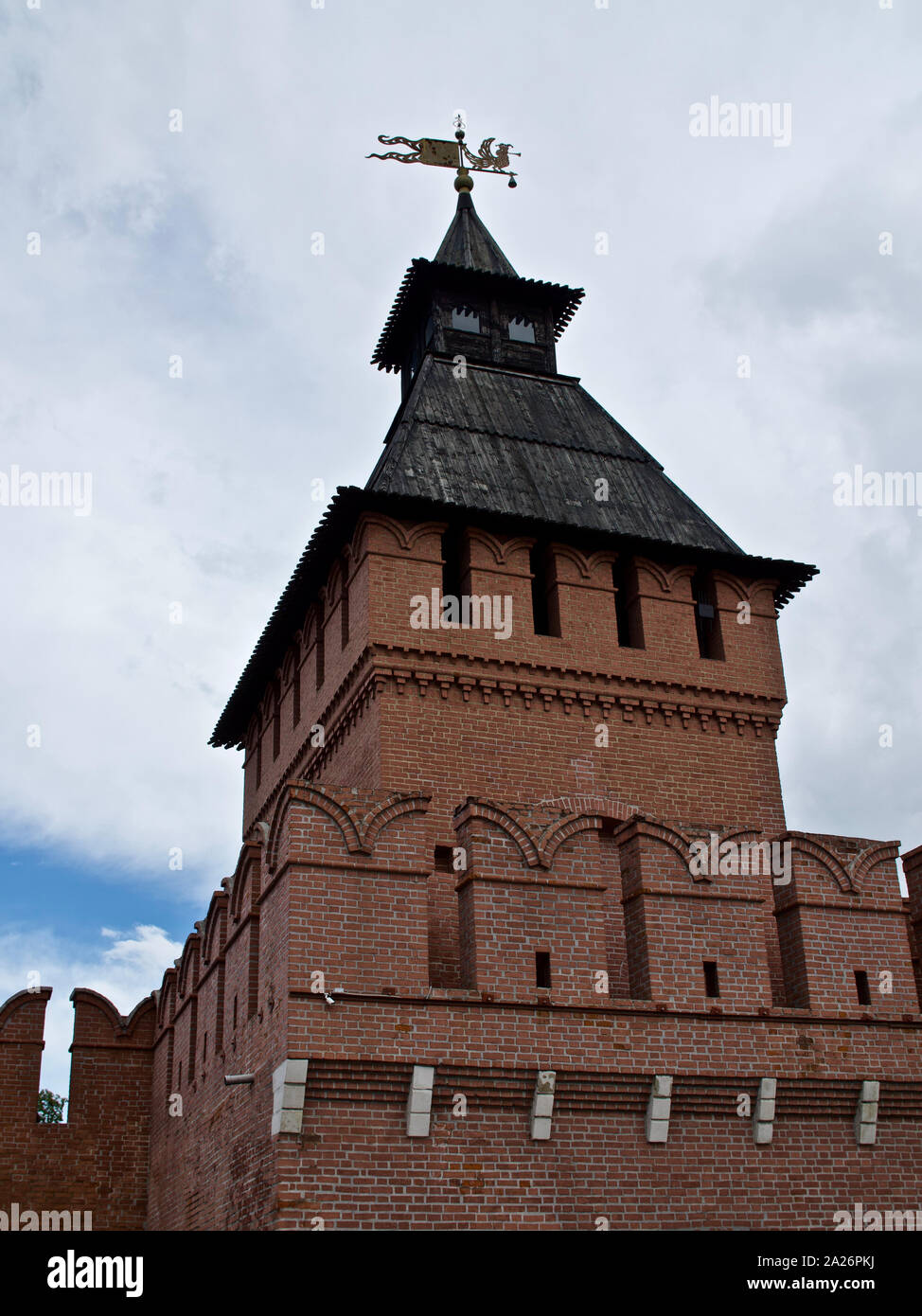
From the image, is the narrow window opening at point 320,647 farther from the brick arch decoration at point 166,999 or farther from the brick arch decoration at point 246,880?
the brick arch decoration at point 246,880

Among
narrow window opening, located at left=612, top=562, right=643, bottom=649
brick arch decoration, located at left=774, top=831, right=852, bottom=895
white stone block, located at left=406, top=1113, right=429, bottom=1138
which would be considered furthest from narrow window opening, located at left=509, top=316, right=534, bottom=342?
white stone block, located at left=406, top=1113, right=429, bottom=1138

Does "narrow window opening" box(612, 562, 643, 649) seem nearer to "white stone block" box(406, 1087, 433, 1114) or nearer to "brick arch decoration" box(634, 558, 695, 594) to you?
"brick arch decoration" box(634, 558, 695, 594)

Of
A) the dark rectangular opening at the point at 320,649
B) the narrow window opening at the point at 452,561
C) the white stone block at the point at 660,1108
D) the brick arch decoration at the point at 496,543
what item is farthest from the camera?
the dark rectangular opening at the point at 320,649

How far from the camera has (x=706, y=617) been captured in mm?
17312

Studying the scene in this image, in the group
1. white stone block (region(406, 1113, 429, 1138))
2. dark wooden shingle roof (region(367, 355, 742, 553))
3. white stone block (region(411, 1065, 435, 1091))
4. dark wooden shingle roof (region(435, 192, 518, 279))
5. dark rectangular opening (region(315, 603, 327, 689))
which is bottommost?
white stone block (region(406, 1113, 429, 1138))

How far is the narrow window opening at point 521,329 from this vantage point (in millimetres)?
22297

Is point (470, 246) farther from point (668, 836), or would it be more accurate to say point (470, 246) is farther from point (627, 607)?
point (668, 836)

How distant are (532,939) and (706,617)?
24.2 ft

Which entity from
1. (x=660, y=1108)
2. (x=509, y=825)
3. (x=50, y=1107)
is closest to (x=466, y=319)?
(x=509, y=825)

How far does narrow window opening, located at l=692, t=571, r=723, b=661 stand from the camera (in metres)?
17.0

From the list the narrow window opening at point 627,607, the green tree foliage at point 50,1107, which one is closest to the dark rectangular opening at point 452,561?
the narrow window opening at point 627,607

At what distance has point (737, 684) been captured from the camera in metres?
16.6

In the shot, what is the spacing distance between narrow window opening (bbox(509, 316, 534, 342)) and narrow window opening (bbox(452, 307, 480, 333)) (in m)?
0.62

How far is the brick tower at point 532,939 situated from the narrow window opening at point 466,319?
575 cm
